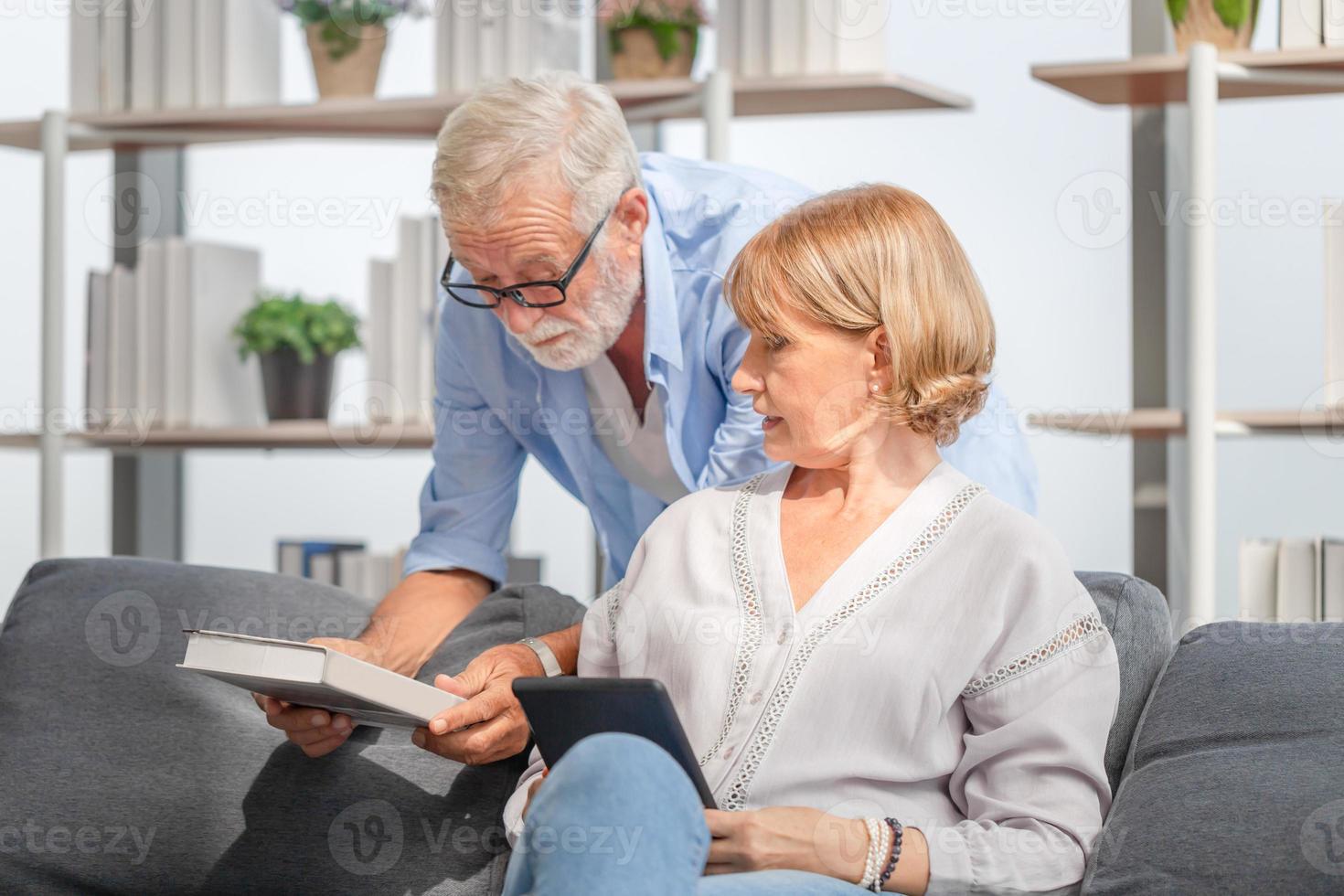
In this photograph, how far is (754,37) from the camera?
8.27 feet

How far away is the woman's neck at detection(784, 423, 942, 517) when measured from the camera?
1.33m

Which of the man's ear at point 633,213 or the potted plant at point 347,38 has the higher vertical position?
the potted plant at point 347,38

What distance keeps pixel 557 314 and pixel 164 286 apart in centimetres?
151

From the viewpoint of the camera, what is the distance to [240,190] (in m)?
3.36

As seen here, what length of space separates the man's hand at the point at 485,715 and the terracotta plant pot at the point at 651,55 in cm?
145

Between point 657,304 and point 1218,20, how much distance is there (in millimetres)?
1244

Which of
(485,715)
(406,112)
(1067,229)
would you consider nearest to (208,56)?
(406,112)

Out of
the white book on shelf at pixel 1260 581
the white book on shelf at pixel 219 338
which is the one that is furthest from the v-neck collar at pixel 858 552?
the white book on shelf at pixel 219 338

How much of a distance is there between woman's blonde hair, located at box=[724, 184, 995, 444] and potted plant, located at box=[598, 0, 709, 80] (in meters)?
1.40

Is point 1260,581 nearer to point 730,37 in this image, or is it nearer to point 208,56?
point 730,37

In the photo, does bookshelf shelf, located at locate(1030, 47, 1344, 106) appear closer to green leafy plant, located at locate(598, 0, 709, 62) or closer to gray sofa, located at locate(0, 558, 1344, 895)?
green leafy plant, located at locate(598, 0, 709, 62)

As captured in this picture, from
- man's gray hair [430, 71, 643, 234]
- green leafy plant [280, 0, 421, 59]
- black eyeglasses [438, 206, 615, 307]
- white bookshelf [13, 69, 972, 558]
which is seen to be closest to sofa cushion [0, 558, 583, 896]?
black eyeglasses [438, 206, 615, 307]

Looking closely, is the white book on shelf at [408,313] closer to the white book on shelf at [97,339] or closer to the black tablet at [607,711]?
the white book on shelf at [97,339]

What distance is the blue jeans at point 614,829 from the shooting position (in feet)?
3.21
